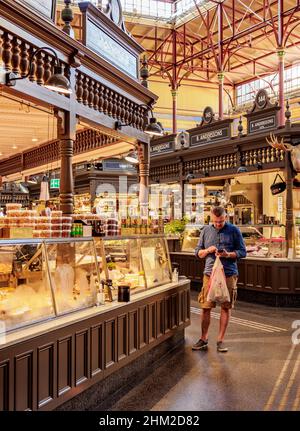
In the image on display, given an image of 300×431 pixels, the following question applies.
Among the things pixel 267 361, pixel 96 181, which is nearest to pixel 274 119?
pixel 267 361

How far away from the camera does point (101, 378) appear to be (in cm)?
373

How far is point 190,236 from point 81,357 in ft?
24.6

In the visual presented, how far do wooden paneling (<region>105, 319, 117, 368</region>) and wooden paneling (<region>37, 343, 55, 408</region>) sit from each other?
0.80m

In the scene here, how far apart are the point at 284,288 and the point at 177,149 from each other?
5.20m

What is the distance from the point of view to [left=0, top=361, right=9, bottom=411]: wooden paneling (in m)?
2.66

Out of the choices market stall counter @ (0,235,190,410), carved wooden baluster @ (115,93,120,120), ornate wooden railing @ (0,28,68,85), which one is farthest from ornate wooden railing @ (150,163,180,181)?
ornate wooden railing @ (0,28,68,85)

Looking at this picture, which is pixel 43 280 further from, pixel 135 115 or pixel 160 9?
pixel 160 9

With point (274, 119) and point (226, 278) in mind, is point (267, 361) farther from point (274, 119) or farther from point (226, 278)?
point (274, 119)

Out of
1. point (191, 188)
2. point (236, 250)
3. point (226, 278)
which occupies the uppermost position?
point (191, 188)

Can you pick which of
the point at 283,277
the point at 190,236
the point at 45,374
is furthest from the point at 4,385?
the point at 190,236

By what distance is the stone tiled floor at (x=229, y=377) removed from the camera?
3.80m

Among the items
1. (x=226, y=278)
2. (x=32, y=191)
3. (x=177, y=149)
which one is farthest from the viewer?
(x=32, y=191)

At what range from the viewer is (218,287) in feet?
17.1

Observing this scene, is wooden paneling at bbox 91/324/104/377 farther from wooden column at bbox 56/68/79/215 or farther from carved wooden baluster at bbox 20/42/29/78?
carved wooden baluster at bbox 20/42/29/78
